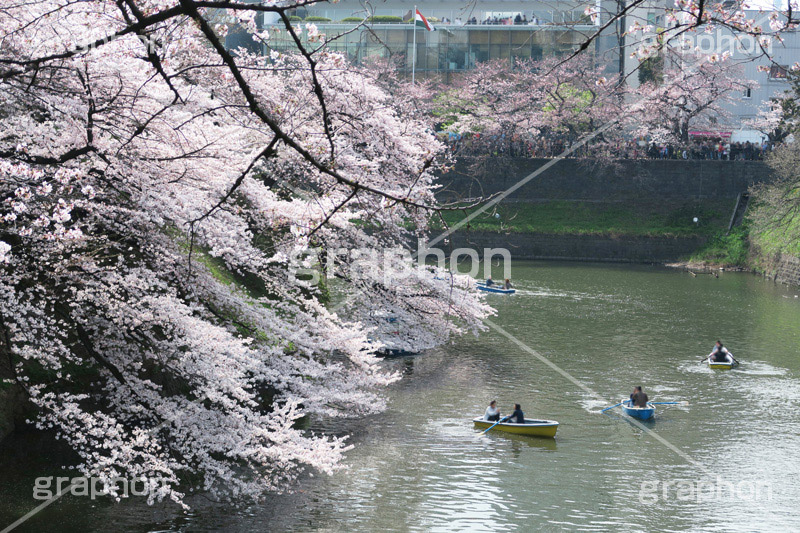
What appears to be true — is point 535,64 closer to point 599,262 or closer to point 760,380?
point 599,262

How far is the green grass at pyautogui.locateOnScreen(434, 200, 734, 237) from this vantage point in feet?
171

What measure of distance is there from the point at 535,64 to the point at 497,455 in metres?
49.2

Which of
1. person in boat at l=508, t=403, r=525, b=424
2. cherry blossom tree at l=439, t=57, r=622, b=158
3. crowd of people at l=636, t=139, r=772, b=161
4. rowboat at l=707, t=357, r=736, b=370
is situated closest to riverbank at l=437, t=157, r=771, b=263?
crowd of people at l=636, t=139, r=772, b=161

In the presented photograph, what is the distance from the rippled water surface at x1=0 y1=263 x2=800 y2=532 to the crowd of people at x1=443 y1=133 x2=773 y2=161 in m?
26.9

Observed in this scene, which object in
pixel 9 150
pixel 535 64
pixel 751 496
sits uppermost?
pixel 535 64

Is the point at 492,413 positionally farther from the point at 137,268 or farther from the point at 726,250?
the point at 726,250

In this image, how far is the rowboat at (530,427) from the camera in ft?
60.9

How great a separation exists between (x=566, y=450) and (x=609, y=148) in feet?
138

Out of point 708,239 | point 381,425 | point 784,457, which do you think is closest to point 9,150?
point 381,425

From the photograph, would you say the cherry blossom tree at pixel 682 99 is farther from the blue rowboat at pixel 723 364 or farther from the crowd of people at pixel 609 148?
the blue rowboat at pixel 723 364

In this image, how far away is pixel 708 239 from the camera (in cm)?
5128

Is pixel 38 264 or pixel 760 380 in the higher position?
pixel 38 264

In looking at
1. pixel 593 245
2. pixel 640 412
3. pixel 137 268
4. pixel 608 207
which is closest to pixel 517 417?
pixel 640 412

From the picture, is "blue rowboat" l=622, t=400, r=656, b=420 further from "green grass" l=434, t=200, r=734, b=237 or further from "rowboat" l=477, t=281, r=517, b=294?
"green grass" l=434, t=200, r=734, b=237
